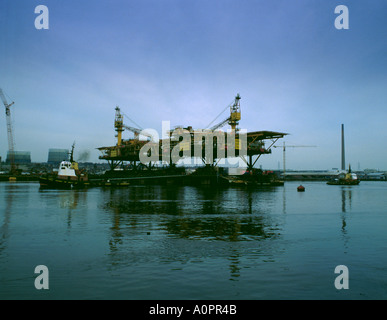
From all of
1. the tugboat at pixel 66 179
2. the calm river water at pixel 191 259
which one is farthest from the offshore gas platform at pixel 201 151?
the calm river water at pixel 191 259

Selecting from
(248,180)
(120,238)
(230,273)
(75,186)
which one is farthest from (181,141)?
(230,273)

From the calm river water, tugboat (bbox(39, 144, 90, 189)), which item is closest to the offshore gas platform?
tugboat (bbox(39, 144, 90, 189))

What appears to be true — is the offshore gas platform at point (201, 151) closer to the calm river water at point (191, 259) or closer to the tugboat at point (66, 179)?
the tugboat at point (66, 179)

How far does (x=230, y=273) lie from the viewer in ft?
34.4

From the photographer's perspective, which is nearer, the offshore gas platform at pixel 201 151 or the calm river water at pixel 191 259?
the calm river water at pixel 191 259

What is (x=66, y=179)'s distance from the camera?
6562cm

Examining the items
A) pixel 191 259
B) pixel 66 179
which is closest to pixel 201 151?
pixel 66 179

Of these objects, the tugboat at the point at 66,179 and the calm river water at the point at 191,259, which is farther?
the tugboat at the point at 66,179

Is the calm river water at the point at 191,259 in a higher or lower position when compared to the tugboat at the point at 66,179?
lower

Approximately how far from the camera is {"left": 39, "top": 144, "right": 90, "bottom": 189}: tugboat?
65.4 m

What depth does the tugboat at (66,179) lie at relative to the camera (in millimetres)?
65438

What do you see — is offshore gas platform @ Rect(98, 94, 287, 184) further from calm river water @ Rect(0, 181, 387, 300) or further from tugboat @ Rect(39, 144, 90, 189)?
calm river water @ Rect(0, 181, 387, 300)

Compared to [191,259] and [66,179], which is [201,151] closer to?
[66,179]
